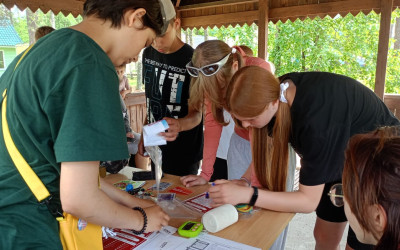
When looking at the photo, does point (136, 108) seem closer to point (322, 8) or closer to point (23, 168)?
point (322, 8)

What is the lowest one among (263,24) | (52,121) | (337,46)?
(52,121)

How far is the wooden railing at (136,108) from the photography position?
15.3 feet

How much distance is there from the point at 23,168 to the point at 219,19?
4.39 m

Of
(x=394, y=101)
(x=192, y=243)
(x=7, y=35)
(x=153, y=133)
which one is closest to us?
(x=192, y=243)

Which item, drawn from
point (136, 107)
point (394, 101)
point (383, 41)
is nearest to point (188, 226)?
point (383, 41)

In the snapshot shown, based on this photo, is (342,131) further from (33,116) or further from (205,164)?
(33,116)

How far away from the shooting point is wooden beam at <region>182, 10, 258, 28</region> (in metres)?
4.41

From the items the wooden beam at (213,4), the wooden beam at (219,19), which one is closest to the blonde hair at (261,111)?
the wooden beam at (213,4)

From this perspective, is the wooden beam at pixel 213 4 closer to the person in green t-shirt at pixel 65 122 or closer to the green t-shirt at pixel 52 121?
the person in green t-shirt at pixel 65 122

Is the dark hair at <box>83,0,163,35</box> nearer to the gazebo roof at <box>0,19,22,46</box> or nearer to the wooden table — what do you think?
the wooden table

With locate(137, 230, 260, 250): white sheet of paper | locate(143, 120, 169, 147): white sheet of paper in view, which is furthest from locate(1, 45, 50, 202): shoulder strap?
locate(143, 120, 169, 147): white sheet of paper

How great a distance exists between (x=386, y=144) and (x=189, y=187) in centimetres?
102

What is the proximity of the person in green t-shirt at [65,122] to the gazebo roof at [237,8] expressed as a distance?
318cm

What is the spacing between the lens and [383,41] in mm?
3447
